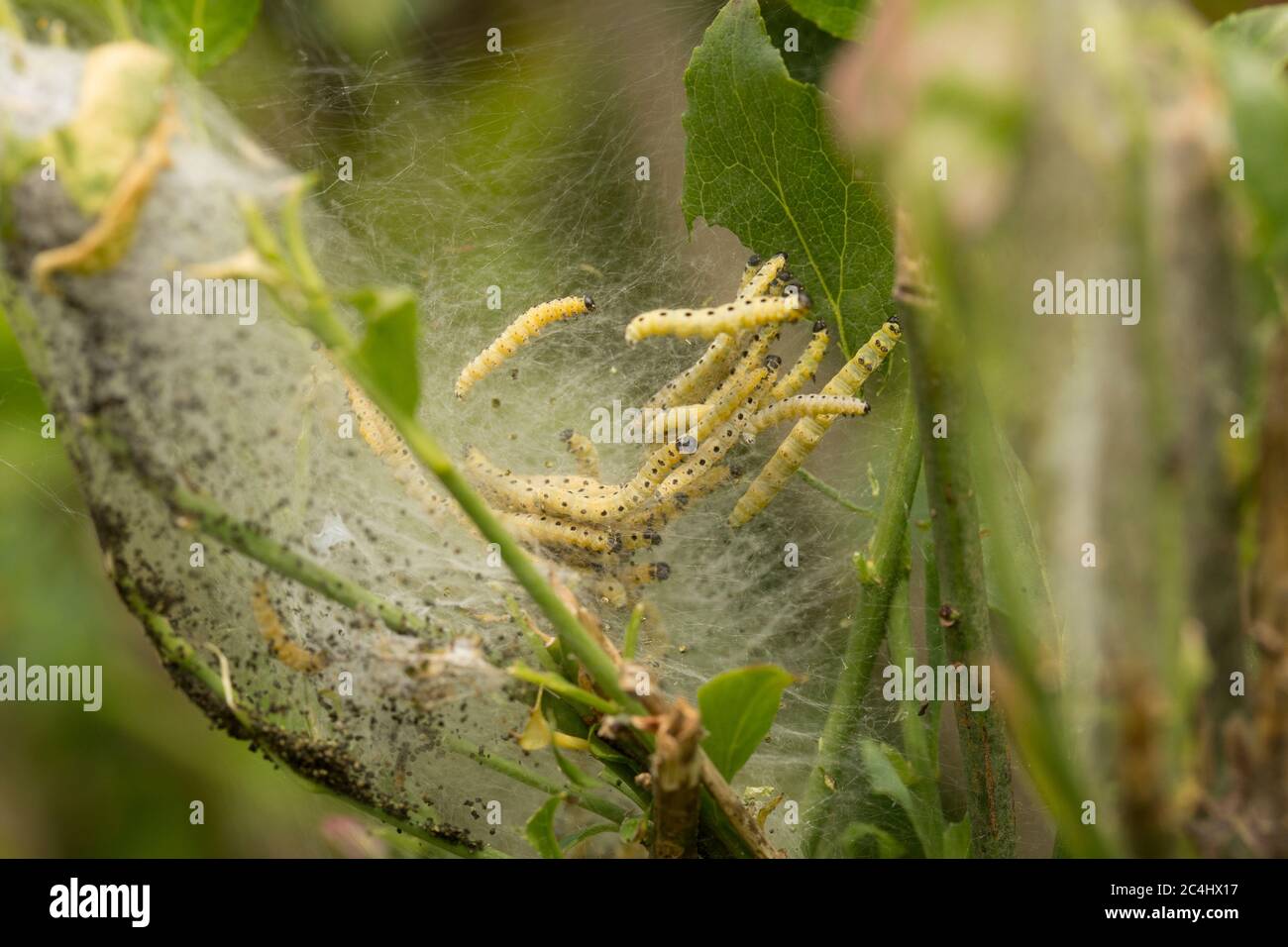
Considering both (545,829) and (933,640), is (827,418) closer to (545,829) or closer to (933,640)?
(933,640)

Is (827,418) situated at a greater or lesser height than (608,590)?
greater

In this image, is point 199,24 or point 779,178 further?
point 779,178

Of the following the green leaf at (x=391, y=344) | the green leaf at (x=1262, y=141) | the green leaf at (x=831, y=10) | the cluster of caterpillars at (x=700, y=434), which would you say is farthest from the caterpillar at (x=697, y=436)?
the green leaf at (x=1262, y=141)

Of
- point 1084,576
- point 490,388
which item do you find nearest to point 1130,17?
point 1084,576

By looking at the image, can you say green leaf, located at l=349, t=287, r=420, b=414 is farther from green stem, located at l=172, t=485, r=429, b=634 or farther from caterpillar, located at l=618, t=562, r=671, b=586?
caterpillar, located at l=618, t=562, r=671, b=586

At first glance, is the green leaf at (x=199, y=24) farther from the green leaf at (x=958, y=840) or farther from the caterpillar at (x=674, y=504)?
the green leaf at (x=958, y=840)

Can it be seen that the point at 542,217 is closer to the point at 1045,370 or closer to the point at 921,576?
the point at 921,576

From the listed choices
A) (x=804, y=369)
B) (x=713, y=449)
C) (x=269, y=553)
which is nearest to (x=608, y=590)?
(x=713, y=449)
